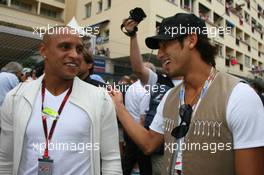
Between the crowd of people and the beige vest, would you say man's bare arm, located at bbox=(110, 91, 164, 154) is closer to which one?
the crowd of people

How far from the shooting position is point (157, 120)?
2430 millimetres

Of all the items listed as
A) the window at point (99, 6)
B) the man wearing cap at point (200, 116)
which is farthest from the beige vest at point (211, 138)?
the window at point (99, 6)

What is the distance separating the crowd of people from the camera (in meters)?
1.92

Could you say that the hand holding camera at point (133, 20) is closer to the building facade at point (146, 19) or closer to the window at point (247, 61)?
the building facade at point (146, 19)

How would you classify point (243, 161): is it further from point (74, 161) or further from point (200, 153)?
point (74, 161)

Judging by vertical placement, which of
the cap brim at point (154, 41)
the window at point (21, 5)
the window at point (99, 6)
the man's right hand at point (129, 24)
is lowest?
the cap brim at point (154, 41)

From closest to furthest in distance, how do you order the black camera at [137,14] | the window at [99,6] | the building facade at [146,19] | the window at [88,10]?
the black camera at [137,14] < the building facade at [146,19] < the window at [99,6] < the window at [88,10]

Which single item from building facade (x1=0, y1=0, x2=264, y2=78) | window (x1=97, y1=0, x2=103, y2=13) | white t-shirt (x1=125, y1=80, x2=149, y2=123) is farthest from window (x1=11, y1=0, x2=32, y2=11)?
white t-shirt (x1=125, y1=80, x2=149, y2=123)

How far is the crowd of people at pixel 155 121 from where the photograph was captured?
6.30ft

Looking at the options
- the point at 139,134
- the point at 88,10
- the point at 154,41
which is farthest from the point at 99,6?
the point at 139,134

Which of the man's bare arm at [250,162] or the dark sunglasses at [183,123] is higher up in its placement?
the dark sunglasses at [183,123]

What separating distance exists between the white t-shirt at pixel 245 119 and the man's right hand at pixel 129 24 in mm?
1174

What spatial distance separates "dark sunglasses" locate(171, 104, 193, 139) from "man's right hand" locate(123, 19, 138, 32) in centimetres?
96

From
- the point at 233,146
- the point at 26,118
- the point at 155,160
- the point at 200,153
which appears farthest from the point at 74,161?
the point at 155,160
